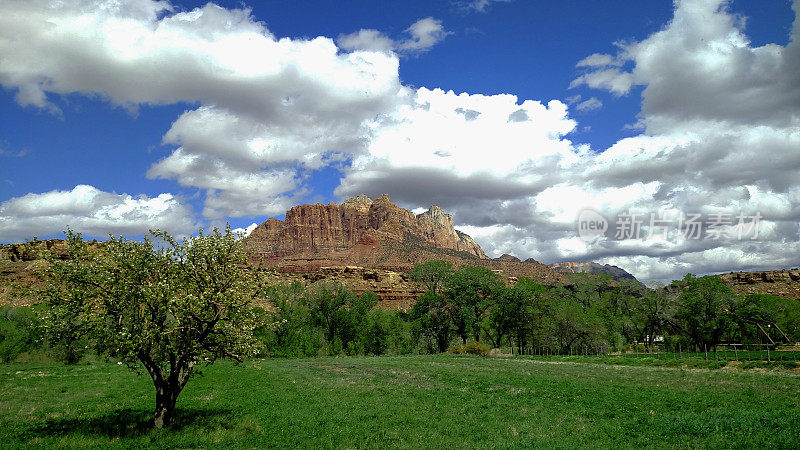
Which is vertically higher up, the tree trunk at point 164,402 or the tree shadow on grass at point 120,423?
the tree trunk at point 164,402

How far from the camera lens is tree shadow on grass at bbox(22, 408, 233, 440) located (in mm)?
17031

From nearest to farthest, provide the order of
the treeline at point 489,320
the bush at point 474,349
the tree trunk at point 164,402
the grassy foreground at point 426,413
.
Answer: the grassy foreground at point 426,413 → the tree trunk at point 164,402 → the bush at point 474,349 → the treeline at point 489,320

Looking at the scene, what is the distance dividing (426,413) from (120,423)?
45.2 ft

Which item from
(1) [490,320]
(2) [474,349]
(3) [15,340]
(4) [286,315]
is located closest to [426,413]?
(2) [474,349]

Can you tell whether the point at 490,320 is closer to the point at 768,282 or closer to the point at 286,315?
the point at 286,315

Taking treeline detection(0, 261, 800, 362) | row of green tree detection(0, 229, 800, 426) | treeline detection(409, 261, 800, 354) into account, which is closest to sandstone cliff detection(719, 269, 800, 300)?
row of green tree detection(0, 229, 800, 426)

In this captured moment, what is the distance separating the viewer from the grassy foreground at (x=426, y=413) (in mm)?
15812

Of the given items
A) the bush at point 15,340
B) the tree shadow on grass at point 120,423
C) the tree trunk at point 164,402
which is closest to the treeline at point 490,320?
the bush at point 15,340

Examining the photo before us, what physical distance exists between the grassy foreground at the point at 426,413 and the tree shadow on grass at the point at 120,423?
74mm

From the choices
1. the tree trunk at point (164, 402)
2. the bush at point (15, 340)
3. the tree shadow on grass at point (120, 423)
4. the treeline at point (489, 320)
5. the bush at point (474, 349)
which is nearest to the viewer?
the tree shadow on grass at point (120, 423)

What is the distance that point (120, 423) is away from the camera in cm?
1878

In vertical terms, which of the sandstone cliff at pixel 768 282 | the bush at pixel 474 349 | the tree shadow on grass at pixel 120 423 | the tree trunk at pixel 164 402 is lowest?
the bush at pixel 474 349

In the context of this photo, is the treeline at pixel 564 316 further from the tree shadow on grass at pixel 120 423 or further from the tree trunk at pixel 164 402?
the tree trunk at pixel 164 402

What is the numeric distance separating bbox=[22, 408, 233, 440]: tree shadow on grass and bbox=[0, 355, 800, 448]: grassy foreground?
0.07 meters
